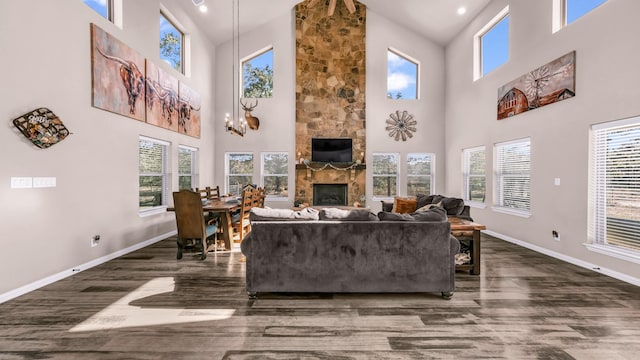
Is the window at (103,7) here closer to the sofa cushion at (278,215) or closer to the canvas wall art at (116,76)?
the canvas wall art at (116,76)

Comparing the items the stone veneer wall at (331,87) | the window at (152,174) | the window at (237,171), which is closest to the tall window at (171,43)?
the window at (152,174)

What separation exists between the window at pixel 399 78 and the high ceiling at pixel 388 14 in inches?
32.3

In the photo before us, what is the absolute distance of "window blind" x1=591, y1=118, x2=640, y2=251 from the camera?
342 centimetres

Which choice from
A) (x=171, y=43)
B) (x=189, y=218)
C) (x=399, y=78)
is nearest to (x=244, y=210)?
(x=189, y=218)

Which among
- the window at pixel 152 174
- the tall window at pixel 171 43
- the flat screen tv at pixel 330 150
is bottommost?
the window at pixel 152 174

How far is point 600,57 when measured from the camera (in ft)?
12.2

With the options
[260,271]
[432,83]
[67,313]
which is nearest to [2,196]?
[67,313]

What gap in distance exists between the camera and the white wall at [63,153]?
2855mm

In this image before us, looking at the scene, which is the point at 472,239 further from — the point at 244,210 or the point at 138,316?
the point at 138,316

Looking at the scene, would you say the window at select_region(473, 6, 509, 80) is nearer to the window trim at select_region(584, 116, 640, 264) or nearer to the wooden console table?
the window trim at select_region(584, 116, 640, 264)

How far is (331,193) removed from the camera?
807 centimetres

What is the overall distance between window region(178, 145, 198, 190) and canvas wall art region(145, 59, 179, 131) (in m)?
0.74

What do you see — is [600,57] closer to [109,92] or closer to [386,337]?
[386,337]

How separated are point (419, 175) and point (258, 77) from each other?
546 centimetres
